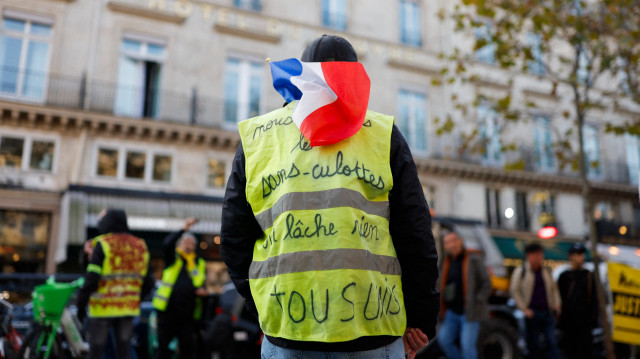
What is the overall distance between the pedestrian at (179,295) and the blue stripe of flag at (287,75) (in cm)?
426

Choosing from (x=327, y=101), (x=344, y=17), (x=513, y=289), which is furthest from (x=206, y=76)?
(x=327, y=101)

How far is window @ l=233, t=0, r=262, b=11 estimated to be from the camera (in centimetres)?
2014

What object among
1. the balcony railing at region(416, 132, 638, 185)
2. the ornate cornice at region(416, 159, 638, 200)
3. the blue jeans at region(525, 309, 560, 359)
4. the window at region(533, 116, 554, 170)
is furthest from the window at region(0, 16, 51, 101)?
the window at region(533, 116, 554, 170)

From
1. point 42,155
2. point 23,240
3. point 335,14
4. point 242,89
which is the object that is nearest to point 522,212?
point 335,14

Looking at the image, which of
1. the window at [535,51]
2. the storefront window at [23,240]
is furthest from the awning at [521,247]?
the storefront window at [23,240]

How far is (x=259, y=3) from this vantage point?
20.4 meters

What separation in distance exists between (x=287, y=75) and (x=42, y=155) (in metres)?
16.5

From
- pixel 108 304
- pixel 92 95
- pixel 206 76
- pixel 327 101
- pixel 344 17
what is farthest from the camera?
pixel 344 17

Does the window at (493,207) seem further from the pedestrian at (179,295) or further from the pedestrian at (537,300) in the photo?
the pedestrian at (179,295)

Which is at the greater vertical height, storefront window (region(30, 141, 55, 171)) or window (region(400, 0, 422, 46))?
window (region(400, 0, 422, 46))

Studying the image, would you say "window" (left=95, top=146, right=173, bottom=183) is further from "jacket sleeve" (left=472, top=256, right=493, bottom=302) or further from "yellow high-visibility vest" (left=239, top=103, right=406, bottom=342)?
"yellow high-visibility vest" (left=239, top=103, right=406, bottom=342)

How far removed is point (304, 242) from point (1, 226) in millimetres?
16884

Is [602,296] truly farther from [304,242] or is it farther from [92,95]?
[92,95]

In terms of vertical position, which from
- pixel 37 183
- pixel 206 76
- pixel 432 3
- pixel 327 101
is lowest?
pixel 327 101
